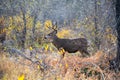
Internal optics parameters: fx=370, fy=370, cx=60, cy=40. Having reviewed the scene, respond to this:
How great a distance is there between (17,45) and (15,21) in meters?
1.68

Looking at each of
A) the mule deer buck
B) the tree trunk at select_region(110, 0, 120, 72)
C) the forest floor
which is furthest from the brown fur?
the tree trunk at select_region(110, 0, 120, 72)

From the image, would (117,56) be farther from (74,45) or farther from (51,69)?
(74,45)

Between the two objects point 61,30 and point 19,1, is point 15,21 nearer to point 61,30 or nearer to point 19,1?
point 19,1

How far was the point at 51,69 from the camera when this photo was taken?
9844mm

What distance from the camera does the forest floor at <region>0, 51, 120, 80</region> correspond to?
364 inches

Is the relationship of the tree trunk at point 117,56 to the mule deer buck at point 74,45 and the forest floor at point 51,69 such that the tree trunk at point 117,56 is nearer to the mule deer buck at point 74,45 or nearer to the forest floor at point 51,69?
the forest floor at point 51,69

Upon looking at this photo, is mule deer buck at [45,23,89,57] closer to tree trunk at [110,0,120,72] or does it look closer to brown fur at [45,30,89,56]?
brown fur at [45,30,89,56]

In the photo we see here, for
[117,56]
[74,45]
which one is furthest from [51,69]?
[74,45]

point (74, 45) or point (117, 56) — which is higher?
point (117, 56)

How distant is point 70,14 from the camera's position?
28938mm

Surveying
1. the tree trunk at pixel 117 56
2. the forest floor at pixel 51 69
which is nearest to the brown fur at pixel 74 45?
the forest floor at pixel 51 69

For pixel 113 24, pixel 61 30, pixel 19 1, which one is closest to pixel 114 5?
pixel 113 24

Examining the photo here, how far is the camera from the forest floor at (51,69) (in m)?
9.23

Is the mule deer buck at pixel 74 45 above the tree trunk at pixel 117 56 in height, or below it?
below
